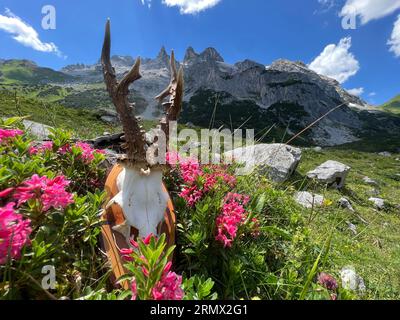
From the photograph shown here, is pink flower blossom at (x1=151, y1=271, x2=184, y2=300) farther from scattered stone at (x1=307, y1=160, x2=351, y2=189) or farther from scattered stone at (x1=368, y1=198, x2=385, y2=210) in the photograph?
scattered stone at (x1=368, y1=198, x2=385, y2=210)

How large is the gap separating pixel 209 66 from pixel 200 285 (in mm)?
196270

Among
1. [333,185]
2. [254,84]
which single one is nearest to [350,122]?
[254,84]

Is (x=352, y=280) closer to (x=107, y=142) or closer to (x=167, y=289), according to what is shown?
(x=167, y=289)

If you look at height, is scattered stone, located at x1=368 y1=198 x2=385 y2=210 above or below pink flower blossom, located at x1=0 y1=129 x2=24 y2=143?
below

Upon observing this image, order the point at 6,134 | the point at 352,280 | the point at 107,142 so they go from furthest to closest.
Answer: the point at 107,142 < the point at 352,280 < the point at 6,134

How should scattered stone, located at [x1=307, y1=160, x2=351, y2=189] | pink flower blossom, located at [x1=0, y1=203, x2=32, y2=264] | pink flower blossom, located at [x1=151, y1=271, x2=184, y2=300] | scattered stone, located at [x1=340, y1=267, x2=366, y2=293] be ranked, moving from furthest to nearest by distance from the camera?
scattered stone, located at [x1=307, y1=160, x2=351, y2=189], scattered stone, located at [x1=340, y1=267, x2=366, y2=293], pink flower blossom, located at [x1=151, y1=271, x2=184, y2=300], pink flower blossom, located at [x1=0, y1=203, x2=32, y2=264]

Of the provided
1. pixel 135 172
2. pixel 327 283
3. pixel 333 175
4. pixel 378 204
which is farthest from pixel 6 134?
pixel 378 204

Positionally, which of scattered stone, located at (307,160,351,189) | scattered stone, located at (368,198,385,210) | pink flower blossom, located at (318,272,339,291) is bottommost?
scattered stone, located at (368,198,385,210)

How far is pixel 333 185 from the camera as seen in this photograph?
59.0 feet

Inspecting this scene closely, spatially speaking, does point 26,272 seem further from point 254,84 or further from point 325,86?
point 325,86

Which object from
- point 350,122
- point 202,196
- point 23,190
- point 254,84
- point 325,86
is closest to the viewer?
point 23,190

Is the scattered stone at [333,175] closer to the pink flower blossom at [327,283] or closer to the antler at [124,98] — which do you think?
the pink flower blossom at [327,283]

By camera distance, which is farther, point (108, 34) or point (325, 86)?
point (325, 86)

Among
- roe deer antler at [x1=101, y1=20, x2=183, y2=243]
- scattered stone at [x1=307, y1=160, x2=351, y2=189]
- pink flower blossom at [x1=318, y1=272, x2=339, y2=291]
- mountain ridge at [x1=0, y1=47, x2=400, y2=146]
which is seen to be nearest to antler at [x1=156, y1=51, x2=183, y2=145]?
roe deer antler at [x1=101, y1=20, x2=183, y2=243]
